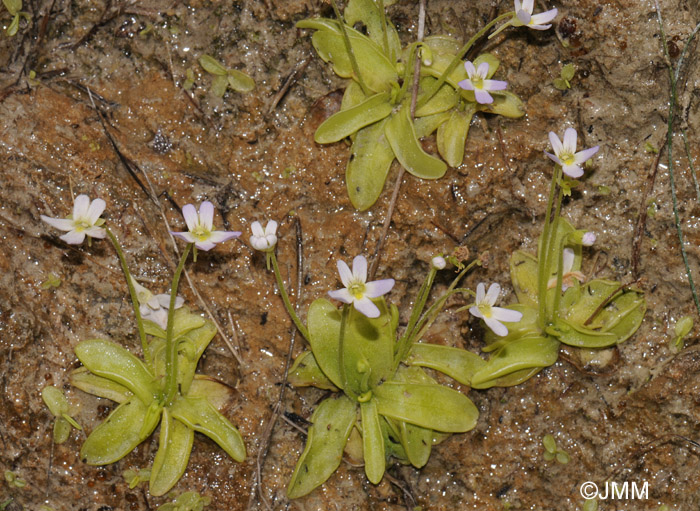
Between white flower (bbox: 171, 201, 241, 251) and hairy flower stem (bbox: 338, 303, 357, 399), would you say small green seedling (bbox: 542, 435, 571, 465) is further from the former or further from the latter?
white flower (bbox: 171, 201, 241, 251)

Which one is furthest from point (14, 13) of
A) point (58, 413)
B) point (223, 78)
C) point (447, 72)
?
point (447, 72)

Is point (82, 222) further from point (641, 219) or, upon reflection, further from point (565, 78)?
point (641, 219)

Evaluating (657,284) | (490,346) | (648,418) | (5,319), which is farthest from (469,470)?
(5,319)

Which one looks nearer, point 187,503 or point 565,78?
point 187,503

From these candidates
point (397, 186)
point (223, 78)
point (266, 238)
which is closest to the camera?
point (266, 238)

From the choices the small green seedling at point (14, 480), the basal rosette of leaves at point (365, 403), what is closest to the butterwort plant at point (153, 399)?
the small green seedling at point (14, 480)

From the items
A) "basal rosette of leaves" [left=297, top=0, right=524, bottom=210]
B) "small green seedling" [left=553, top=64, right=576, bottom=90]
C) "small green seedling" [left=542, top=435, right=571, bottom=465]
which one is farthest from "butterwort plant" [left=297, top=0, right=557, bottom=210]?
"small green seedling" [left=542, top=435, right=571, bottom=465]
